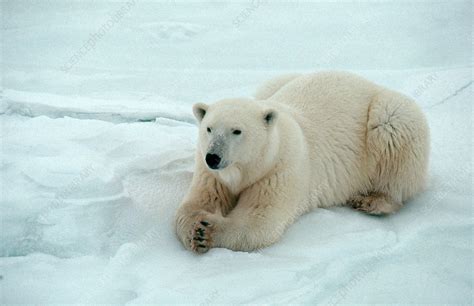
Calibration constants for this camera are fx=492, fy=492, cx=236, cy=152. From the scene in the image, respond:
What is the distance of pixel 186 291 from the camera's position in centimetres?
276

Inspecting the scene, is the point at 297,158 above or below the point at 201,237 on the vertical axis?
above

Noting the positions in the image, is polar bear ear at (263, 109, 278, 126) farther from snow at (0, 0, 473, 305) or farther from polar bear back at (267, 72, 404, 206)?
snow at (0, 0, 473, 305)

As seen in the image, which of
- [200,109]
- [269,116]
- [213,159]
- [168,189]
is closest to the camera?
[213,159]

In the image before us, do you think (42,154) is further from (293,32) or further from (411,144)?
(293,32)

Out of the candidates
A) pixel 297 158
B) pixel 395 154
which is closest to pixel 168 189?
pixel 297 158

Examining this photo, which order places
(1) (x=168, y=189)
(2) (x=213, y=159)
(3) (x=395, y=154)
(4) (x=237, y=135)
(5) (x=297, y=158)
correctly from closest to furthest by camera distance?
(2) (x=213, y=159)
(4) (x=237, y=135)
(5) (x=297, y=158)
(1) (x=168, y=189)
(3) (x=395, y=154)

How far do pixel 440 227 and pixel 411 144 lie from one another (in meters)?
0.80

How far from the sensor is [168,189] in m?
3.95

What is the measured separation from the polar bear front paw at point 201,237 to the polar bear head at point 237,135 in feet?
1.33

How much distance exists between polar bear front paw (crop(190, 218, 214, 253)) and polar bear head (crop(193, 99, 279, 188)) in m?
0.41

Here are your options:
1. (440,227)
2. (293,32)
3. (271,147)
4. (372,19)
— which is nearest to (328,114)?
(271,147)

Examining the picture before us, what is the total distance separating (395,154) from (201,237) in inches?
74.7

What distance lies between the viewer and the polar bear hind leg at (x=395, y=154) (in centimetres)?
414

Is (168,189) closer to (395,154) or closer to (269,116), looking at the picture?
(269,116)
